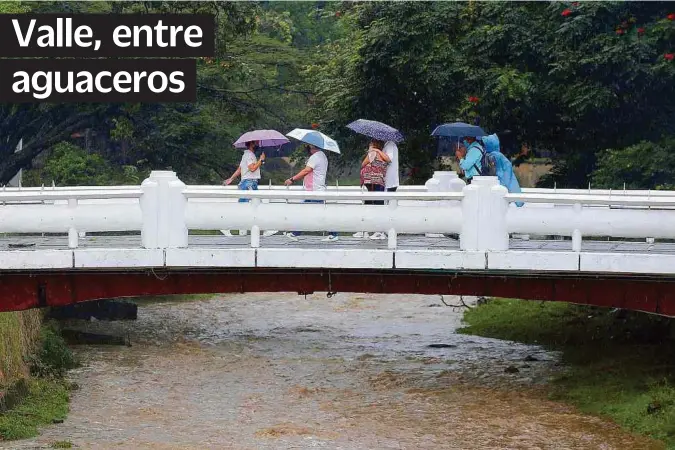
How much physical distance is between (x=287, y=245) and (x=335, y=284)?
73 centimetres

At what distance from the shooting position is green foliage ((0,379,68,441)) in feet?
60.8

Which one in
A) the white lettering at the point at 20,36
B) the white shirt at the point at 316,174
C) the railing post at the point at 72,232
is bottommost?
the railing post at the point at 72,232

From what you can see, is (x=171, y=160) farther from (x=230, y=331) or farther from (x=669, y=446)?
(x=669, y=446)

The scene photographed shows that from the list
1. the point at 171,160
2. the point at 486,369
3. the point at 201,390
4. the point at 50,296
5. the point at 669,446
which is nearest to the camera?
the point at 50,296

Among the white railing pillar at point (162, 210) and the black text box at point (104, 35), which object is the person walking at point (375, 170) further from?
the black text box at point (104, 35)

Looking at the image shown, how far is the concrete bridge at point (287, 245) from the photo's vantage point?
48.3 feet

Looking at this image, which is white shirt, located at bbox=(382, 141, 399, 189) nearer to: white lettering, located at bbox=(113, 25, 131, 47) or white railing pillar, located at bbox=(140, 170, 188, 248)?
white railing pillar, located at bbox=(140, 170, 188, 248)

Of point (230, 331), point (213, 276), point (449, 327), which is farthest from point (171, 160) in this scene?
point (213, 276)

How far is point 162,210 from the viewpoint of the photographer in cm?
1473

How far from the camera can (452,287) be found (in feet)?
52.0

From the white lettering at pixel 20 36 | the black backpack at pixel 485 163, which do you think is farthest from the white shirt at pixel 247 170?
the white lettering at pixel 20 36

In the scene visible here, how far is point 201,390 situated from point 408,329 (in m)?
7.21

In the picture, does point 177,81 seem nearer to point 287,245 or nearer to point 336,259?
point 287,245

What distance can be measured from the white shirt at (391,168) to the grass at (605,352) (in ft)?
17.2
